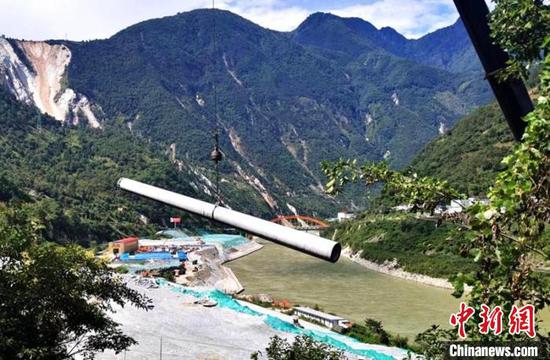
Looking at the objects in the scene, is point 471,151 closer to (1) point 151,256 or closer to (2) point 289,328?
(1) point 151,256

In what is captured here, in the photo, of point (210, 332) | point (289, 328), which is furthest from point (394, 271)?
point (210, 332)

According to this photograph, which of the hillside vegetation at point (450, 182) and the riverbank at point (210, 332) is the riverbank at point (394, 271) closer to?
the hillside vegetation at point (450, 182)

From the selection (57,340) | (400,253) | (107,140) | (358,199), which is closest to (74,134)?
(107,140)

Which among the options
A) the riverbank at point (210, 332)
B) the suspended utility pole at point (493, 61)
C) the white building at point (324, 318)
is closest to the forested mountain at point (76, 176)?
the riverbank at point (210, 332)

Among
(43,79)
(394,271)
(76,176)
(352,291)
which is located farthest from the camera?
(43,79)

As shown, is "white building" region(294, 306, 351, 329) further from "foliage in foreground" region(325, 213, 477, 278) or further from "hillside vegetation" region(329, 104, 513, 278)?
"foliage in foreground" region(325, 213, 477, 278)

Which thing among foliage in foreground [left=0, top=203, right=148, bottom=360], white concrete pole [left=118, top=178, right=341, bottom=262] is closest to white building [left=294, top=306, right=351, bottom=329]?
foliage in foreground [left=0, top=203, right=148, bottom=360]
